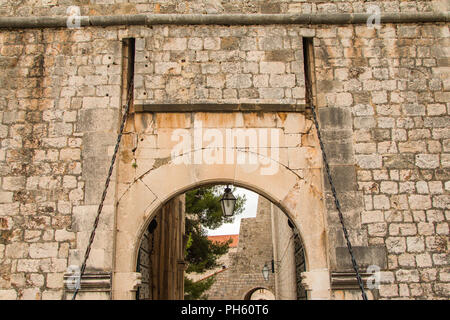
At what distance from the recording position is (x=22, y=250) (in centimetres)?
453

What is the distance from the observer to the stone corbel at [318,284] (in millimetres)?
4453

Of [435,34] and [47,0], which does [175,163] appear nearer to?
[47,0]

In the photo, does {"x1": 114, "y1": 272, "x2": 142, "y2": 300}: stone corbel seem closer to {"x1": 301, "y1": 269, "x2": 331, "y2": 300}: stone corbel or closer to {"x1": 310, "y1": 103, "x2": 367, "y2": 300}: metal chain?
{"x1": 301, "y1": 269, "x2": 331, "y2": 300}: stone corbel

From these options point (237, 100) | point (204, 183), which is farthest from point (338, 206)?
point (237, 100)

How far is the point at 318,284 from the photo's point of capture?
4480 mm

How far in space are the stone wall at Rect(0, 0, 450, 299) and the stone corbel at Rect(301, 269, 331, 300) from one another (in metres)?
0.20

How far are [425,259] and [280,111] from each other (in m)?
2.13

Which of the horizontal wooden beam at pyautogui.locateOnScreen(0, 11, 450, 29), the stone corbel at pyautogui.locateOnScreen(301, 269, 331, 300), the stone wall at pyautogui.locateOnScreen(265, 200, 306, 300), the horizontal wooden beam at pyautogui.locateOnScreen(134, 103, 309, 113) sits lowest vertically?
the stone corbel at pyautogui.locateOnScreen(301, 269, 331, 300)

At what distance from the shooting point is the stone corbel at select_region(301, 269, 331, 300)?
4453mm

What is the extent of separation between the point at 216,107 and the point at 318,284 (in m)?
2.14

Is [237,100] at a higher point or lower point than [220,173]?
higher

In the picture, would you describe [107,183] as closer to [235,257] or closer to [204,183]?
[204,183]

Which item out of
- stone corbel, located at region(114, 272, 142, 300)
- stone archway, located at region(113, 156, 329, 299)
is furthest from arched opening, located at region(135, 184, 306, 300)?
stone corbel, located at region(114, 272, 142, 300)

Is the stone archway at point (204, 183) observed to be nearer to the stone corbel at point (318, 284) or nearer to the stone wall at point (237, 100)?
the stone corbel at point (318, 284)
